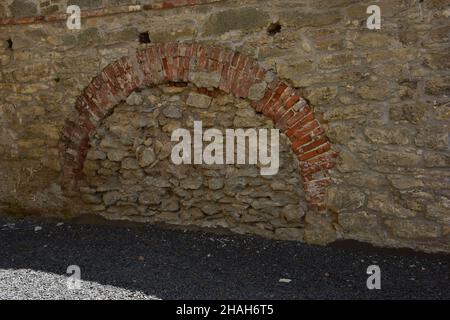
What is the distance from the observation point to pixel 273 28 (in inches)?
158

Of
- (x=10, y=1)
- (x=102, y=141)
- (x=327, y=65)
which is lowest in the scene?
(x=102, y=141)

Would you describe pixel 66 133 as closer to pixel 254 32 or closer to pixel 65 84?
pixel 65 84

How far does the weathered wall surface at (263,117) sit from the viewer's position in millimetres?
3674

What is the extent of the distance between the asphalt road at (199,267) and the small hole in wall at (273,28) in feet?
5.67

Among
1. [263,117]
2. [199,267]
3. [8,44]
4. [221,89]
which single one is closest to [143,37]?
[221,89]

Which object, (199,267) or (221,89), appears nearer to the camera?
(199,267)

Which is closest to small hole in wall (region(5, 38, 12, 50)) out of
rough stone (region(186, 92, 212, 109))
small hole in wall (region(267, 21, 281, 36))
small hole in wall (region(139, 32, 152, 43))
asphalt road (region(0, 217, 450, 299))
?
small hole in wall (region(139, 32, 152, 43))

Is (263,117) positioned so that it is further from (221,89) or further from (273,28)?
(273,28)

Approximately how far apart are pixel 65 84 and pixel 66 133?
47cm

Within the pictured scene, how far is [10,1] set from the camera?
4.87 m

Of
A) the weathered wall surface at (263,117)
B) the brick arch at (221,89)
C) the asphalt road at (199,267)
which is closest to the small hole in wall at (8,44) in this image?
the weathered wall surface at (263,117)

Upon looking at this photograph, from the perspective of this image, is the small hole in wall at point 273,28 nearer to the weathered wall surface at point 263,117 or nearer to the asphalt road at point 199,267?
the weathered wall surface at point 263,117

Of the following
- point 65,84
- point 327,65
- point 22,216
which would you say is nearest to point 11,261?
point 22,216

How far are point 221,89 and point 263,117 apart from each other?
1.41 ft
